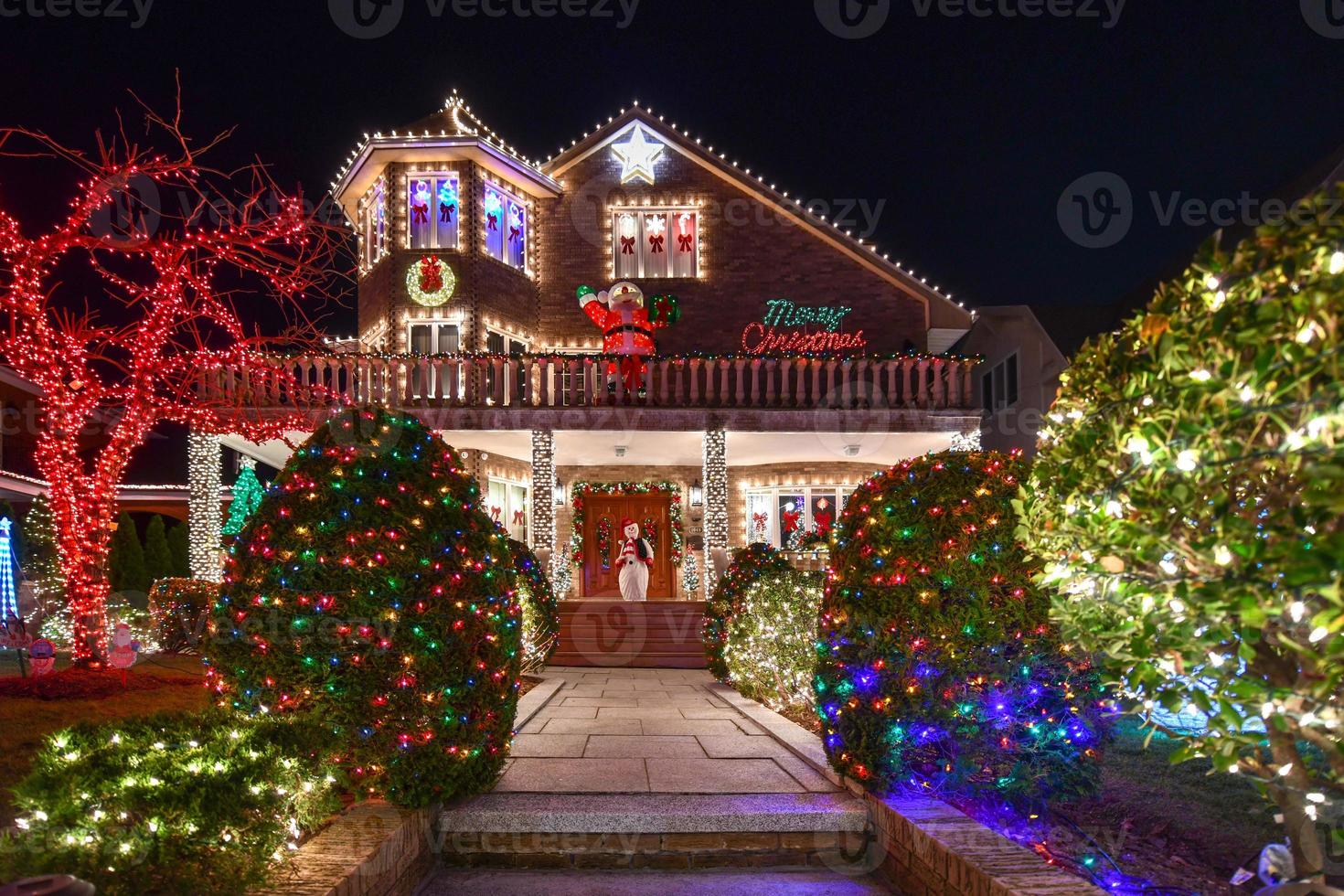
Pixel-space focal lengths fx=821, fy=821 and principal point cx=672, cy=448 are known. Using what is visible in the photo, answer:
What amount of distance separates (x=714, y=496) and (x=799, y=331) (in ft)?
17.5

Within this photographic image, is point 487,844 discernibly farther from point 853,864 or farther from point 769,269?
point 769,269

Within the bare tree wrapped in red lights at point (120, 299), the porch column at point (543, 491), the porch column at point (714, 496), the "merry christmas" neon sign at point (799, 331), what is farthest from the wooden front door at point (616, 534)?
the bare tree wrapped in red lights at point (120, 299)

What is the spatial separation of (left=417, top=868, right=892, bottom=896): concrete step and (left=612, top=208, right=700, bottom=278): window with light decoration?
15.6 metres

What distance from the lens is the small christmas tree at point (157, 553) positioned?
20405 mm

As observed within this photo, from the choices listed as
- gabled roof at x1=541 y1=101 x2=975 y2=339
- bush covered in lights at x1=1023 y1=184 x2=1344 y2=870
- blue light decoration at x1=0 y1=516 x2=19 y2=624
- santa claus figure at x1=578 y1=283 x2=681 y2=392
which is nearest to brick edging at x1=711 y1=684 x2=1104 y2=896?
bush covered in lights at x1=1023 y1=184 x2=1344 y2=870

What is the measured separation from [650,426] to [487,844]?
11.1 meters

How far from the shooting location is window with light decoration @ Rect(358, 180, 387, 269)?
18031mm

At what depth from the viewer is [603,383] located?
52.0ft

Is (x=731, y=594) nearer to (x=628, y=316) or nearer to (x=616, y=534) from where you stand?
(x=628, y=316)

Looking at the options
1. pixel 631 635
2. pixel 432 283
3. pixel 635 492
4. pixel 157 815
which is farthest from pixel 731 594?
pixel 432 283

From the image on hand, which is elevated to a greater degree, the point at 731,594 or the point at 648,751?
the point at 731,594

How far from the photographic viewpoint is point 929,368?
53.7 ft

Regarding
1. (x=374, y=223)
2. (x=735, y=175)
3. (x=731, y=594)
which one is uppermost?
(x=735, y=175)

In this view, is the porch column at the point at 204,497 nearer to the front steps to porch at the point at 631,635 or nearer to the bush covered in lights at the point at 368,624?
Result: the front steps to porch at the point at 631,635
